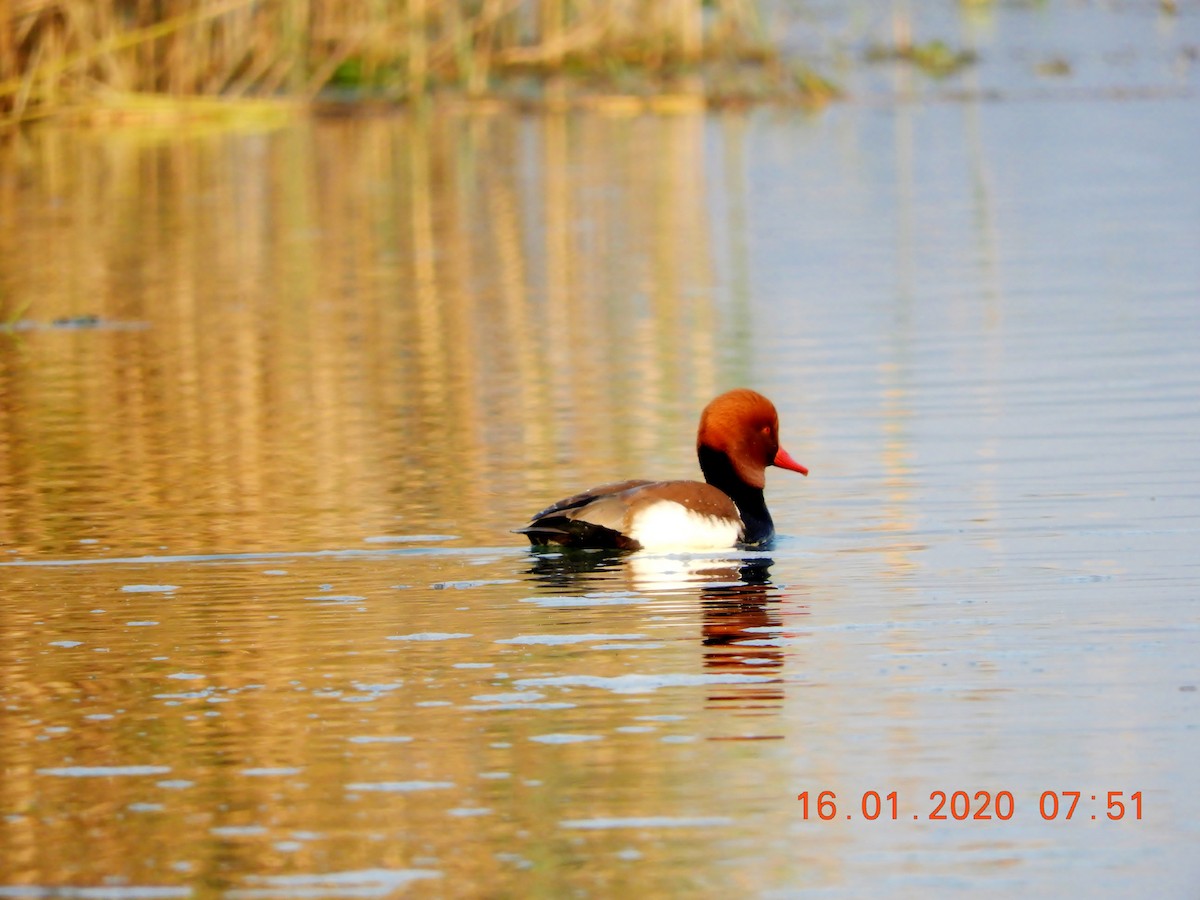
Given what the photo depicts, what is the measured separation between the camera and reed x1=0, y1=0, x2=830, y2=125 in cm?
2614

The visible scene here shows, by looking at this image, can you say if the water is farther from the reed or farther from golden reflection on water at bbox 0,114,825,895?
the reed

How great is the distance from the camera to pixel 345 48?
30.2 meters

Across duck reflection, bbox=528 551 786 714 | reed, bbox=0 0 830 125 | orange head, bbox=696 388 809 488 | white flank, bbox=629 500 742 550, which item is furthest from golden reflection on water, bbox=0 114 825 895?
reed, bbox=0 0 830 125

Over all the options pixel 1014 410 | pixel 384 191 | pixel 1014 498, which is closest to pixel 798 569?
pixel 1014 498

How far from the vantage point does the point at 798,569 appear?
334 inches

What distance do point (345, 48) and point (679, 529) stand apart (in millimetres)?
22109

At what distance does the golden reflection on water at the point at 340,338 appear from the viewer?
10219 mm

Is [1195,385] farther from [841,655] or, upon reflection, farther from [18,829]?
[18,829]

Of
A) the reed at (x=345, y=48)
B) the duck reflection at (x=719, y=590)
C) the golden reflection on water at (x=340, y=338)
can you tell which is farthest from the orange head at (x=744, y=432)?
the reed at (x=345, y=48)

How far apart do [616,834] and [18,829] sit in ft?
4.24

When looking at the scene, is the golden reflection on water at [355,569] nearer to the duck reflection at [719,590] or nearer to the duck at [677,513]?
the duck reflection at [719,590]

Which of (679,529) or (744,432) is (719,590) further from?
(744,432)
